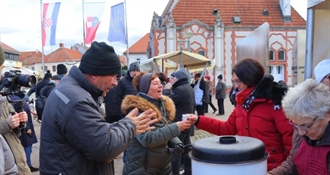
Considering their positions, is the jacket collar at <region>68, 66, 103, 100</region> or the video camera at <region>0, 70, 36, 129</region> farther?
the video camera at <region>0, 70, 36, 129</region>

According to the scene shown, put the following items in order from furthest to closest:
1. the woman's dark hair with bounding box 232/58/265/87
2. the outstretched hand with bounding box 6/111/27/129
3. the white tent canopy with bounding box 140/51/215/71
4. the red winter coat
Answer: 1. the white tent canopy with bounding box 140/51/215/71
2. the outstretched hand with bounding box 6/111/27/129
3. the woman's dark hair with bounding box 232/58/265/87
4. the red winter coat

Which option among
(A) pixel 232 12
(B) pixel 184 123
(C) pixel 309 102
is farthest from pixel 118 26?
(A) pixel 232 12

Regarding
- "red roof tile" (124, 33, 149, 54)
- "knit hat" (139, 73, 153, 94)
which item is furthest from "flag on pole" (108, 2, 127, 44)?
"red roof tile" (124, 33, 149, 54)

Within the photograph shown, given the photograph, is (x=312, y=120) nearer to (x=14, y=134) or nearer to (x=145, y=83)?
(x=145, y=83)

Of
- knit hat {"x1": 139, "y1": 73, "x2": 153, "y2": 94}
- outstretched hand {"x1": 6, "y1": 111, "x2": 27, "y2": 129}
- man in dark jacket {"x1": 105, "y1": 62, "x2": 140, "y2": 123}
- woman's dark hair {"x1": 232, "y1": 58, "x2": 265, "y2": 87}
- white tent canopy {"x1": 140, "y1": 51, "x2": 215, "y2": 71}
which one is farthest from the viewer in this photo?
white tent canopy {"x1": 140, "y1": 51, "x2": 215, "y2": 71}

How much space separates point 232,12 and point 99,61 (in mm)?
40193

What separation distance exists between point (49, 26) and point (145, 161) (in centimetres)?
1832

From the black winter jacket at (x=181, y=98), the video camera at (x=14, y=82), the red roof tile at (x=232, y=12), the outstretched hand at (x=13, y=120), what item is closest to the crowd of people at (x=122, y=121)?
the video camera at (x=14, y=82)

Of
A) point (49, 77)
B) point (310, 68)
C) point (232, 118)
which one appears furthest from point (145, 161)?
point (49, 77)

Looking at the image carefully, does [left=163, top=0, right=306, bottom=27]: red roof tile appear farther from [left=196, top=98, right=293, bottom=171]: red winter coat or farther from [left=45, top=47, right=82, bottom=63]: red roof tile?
[left=45, top=47, right=82, bottom=63]: red roof tile

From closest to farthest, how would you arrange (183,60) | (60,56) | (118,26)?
(183,60)
(118,26)
(60,56)

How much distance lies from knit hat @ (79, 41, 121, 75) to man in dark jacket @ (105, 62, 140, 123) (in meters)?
4.21

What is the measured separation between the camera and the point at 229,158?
5.65ft

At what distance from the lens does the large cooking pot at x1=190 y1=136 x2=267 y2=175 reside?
67.7 inches
